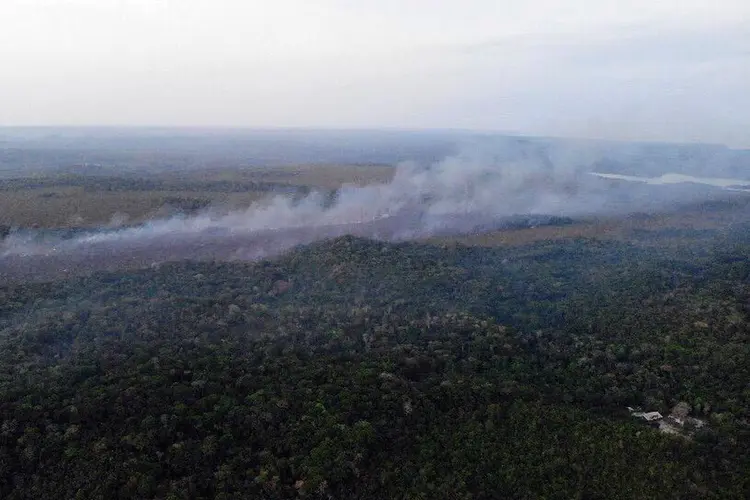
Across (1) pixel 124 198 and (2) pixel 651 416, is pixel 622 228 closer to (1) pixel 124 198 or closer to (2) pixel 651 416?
(2) pixel 651 416

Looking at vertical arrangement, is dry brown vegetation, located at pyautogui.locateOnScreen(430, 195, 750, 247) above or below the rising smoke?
below

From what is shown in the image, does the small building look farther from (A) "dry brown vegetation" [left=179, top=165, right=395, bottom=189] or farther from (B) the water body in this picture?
(B) the water body

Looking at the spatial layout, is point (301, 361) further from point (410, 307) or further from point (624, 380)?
point (624, 380)

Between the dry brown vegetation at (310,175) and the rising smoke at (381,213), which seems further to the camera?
the dry brown vegetation at (310,175)

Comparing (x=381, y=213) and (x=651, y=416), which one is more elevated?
(x=381, y=213)

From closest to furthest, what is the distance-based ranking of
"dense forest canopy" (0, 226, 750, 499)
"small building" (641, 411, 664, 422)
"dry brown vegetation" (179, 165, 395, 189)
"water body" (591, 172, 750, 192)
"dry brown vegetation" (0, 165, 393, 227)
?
"dense forest canopy" (0, 226, 750, 499), "small building" (641, 411, 664, 422), "dry brown vegetation" (0, 165, 393, 227), "dry brown vegetation" (179, 165, 395, 189), "water body" (591, 172, 750, 192)

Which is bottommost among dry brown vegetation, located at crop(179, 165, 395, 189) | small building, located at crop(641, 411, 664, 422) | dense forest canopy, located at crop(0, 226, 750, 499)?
small building, located at crop(641, 411, 664, 422)

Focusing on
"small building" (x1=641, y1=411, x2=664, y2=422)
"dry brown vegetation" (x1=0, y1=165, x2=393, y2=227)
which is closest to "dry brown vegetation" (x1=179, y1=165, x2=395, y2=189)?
"dry brown vegetation" (x1=0, y1=165, x2=393, y2=227)

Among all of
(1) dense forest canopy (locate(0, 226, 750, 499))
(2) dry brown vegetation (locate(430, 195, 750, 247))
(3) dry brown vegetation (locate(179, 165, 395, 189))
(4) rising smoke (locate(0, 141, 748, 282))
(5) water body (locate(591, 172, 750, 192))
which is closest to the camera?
(1) dense forest canopy (locate(0, 226, 750, 499))

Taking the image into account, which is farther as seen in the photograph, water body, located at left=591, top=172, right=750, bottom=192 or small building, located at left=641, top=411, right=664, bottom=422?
water body, located at left=591, top=172, right=750, bottom=192

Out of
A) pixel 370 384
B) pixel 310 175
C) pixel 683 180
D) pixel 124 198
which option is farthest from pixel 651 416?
pixel 683 180

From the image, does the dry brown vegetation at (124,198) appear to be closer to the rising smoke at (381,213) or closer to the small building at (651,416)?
the rising smoke at (381,213)

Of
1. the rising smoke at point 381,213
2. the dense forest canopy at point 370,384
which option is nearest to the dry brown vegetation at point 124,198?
the rising smoke at point 381,213
